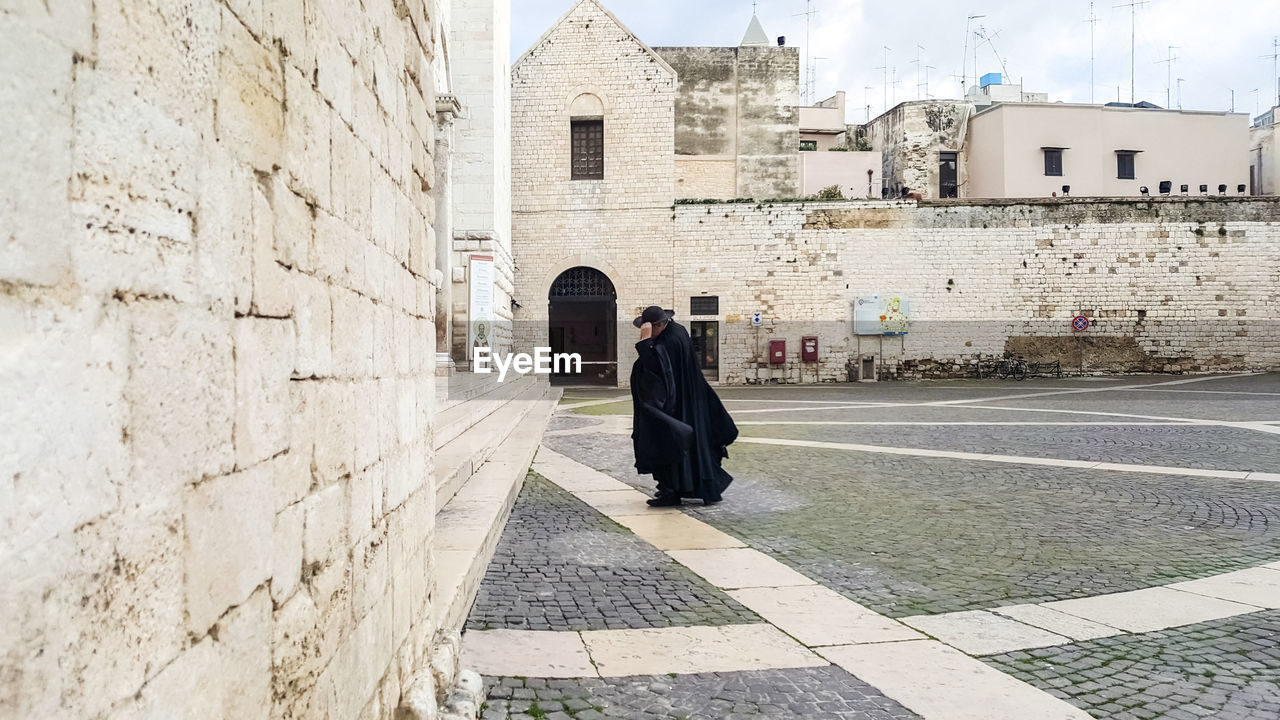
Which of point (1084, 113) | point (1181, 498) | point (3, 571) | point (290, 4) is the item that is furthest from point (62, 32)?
point (1084, 113)

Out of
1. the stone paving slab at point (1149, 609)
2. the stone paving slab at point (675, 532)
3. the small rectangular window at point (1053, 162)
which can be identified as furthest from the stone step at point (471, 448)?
the small rectangular window at point (1053, 162)

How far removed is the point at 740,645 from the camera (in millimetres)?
3393

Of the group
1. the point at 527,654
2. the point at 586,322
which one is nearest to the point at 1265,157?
the point at 586,322

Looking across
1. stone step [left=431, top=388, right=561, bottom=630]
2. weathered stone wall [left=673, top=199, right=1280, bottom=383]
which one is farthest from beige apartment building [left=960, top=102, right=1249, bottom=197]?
stone step [left=431, top=388, right=561, bottom=630]

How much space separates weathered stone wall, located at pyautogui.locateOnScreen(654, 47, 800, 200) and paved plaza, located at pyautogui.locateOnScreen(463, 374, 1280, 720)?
59.5 ft

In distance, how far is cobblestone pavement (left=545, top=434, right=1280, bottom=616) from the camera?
4297 mm

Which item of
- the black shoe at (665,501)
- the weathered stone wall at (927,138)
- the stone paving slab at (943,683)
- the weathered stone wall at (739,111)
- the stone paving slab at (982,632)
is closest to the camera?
the stone paving slab at (943,683)

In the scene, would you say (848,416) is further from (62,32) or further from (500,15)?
(62,32)

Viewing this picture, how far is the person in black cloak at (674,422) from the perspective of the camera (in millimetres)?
6320

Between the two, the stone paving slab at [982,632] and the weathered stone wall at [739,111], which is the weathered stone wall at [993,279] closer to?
the weathered stone wall at [739,111]

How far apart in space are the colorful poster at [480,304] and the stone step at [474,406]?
27.2 inches

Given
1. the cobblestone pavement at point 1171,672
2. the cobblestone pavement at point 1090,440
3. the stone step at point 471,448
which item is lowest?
the cobblestone pavement at point 1171,672

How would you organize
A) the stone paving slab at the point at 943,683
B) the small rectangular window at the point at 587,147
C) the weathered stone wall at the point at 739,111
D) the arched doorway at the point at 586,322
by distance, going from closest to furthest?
the stone paving slab at the point at 943,683, the small rectangular window at the point at 587,147, the arched doorway at the point at 586,322, the weathered stone wall at the point at 739,111

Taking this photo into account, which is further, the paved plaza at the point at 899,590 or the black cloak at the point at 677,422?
the black cloak at the point at 677,422
